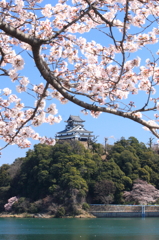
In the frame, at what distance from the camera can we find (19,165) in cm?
3450

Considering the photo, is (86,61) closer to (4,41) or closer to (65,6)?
(65,6)

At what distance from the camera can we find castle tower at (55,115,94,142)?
41.0 meters

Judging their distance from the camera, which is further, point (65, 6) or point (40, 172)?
point (40, 172)

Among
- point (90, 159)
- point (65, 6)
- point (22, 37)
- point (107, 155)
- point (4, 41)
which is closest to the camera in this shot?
point (22, 37)

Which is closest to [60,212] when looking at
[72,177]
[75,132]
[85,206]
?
[85,206]

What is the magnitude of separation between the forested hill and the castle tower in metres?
9.04

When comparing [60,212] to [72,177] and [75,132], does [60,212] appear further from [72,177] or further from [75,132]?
[75,132]

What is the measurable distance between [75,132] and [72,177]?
14147mm

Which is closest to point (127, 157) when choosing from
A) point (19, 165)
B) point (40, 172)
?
point (40, 172)

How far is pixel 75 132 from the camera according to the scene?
41000 mm

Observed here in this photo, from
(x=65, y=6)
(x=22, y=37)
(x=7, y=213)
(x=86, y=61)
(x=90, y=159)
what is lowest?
(x=7, y=213)

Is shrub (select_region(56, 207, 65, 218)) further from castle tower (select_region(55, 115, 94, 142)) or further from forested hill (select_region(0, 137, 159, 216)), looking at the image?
castle tower (select_region(55, 115, 94, 142))

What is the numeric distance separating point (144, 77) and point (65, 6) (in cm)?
110

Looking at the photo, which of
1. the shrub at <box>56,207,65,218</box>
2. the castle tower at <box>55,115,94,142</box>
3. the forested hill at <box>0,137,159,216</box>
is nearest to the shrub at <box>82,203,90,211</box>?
the forested hill at <box>0,137,159,216</box>
